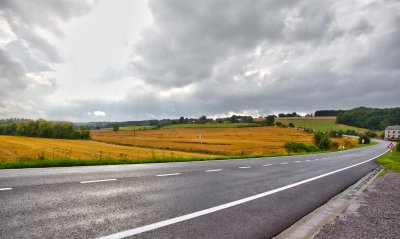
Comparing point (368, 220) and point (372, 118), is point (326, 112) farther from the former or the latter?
point (368, 220)

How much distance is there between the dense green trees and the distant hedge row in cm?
13980

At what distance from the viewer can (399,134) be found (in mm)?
131125

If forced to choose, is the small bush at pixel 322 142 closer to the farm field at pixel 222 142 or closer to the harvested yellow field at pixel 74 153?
the farm field at pixel 222 142

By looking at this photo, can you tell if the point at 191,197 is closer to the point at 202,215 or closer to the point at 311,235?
the point at 202,215

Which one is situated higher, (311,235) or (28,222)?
(28,222)

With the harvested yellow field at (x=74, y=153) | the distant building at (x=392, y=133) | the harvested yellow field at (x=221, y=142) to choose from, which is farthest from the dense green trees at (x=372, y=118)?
the harvested yellow field at (x=74, y=153)

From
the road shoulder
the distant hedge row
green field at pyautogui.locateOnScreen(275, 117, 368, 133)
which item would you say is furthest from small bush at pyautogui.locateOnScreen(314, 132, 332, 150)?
green field at pyautogui.locateOnScreen(275, 117, 368, 133)

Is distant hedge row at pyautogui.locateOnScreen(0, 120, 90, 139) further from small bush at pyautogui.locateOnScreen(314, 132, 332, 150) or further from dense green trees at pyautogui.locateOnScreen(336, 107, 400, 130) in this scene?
dense green trees at pyautogui.locateOnScreen(336, 107, 400, 130)

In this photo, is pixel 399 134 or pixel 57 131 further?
pixel 399 134

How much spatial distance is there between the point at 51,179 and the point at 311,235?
679 centimetres

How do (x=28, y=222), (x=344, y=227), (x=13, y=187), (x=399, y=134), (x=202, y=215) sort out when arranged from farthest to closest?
1. (x=399, y=134)
2. (x=13, y=187)
3. (x=202, y=215)
4. (x=344, y=227)
5. (x=28, y=222)

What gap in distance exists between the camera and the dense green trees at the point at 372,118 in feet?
512

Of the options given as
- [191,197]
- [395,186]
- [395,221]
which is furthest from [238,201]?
[395,186]

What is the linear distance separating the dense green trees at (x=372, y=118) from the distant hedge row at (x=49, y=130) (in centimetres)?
13980
